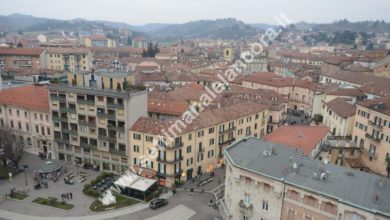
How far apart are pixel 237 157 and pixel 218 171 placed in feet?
89.2

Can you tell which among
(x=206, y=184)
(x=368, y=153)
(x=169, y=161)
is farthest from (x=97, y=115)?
(x=368, y=153)

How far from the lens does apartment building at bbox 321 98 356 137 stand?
7444 centimetres

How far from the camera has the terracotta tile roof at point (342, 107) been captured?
245ft

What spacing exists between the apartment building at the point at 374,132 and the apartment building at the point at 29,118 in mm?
66975

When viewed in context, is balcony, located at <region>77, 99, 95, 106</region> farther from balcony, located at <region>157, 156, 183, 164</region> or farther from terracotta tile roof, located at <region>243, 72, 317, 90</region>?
terracotta tile roof, located at <region>243, 72, 317, 90</region>

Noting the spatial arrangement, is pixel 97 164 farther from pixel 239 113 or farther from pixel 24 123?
pixel 239 113

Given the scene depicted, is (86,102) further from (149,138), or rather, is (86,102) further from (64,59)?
(64,59)

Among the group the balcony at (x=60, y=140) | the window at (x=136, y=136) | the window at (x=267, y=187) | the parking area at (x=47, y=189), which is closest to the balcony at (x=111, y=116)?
the window at (x=136, y=136)

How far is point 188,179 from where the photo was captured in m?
67.1

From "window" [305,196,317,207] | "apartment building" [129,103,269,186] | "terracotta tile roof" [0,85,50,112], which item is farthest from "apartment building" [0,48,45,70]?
"window" [305,196,317,207]

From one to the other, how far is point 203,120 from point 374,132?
33421mm

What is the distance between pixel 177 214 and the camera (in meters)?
55.1

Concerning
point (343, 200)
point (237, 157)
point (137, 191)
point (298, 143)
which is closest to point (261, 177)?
point (237, 157)

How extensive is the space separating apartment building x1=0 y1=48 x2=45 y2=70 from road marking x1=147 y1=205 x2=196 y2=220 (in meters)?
127
